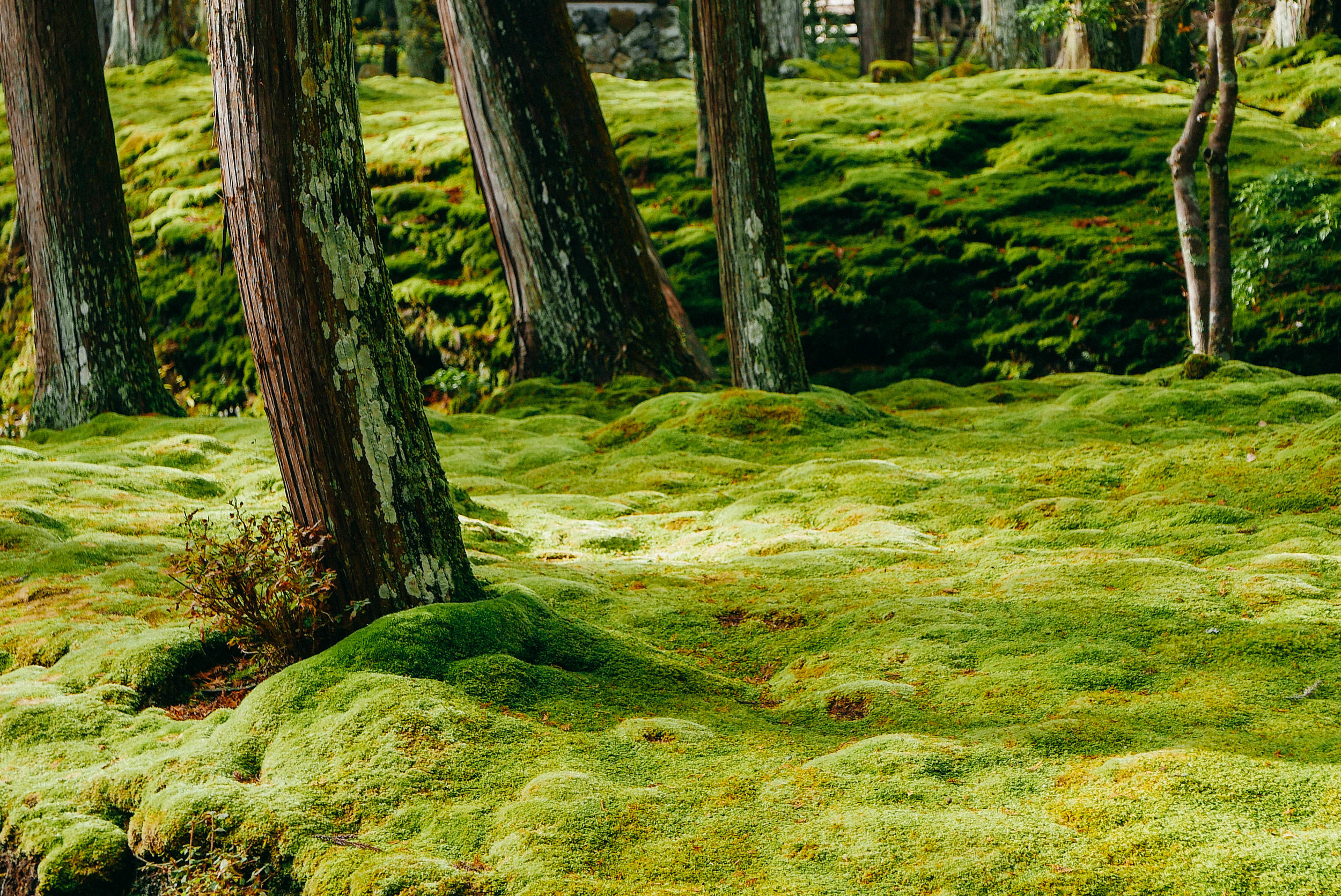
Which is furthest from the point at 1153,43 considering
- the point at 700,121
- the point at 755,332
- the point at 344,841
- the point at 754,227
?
the point at 344,841

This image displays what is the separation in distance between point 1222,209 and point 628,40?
21.7m

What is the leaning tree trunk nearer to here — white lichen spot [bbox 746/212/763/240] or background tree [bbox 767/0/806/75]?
white lichen spot [bbox 746/212/763/240]

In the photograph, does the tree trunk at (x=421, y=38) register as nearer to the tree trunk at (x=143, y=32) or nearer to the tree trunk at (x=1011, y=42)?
the tree trunk at (x=143, y=32)

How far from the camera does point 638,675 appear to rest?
436cm

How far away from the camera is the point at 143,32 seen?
832 inches

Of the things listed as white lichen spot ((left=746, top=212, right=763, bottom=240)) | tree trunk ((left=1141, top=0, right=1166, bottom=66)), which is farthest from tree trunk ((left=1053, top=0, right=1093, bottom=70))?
white lichen spot ((left=746, top=212, right=763, bottom=240))

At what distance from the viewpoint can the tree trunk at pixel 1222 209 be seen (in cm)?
916

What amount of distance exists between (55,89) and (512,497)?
685 centimetres

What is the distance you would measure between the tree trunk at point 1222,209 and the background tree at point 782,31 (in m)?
15.9

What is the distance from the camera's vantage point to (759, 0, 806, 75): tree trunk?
942 inches

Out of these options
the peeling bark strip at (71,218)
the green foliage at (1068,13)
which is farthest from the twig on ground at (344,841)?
the green foliage at (1068,13)

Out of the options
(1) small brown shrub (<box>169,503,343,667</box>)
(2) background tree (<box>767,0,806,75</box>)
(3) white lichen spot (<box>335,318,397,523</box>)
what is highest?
(2) background tree (<box>767,0,806,75</box>)

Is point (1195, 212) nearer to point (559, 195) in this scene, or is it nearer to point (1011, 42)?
point (559, 195)

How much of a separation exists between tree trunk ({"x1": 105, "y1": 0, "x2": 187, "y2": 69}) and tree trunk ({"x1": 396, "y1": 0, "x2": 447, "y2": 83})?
5.38 metres
